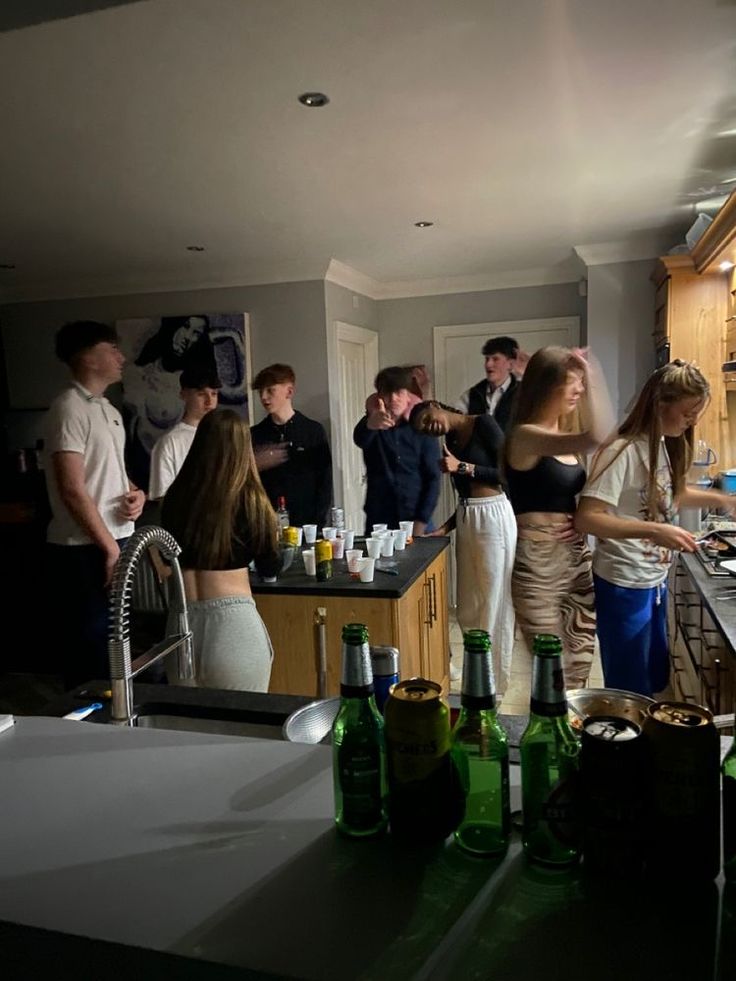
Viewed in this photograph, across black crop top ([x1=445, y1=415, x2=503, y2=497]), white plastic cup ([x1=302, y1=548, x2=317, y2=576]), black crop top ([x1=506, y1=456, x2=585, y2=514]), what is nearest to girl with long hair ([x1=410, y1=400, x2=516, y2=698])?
black crop top ([x1=445, y1=415, x2=503, y2=497])

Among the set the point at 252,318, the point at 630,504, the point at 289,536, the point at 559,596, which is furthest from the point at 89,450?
the point at 630,504

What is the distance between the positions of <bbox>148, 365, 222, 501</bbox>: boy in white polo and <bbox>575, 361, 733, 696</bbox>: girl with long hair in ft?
4.39

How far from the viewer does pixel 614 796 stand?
1.43 feet

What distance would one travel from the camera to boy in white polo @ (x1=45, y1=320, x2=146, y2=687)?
1.94 meters

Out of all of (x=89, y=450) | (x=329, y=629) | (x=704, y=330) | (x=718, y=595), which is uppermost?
(x=704, y=330)

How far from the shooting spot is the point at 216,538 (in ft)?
4.64

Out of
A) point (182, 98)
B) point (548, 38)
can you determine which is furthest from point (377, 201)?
point (548, 38)

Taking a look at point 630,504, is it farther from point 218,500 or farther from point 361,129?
point 361,129

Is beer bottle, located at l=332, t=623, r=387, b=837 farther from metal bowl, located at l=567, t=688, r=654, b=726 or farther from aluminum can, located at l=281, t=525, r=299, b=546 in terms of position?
aluminum can, located at l=281, t=525, r=299, b=546

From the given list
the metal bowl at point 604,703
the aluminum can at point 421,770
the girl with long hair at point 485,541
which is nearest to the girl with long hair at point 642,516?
the girl with long hair at point 485,541

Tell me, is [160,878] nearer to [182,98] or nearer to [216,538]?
[216,538]

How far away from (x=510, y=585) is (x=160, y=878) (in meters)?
1.02

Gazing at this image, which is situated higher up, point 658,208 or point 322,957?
point 658,208

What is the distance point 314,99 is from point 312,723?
1.09 meters
